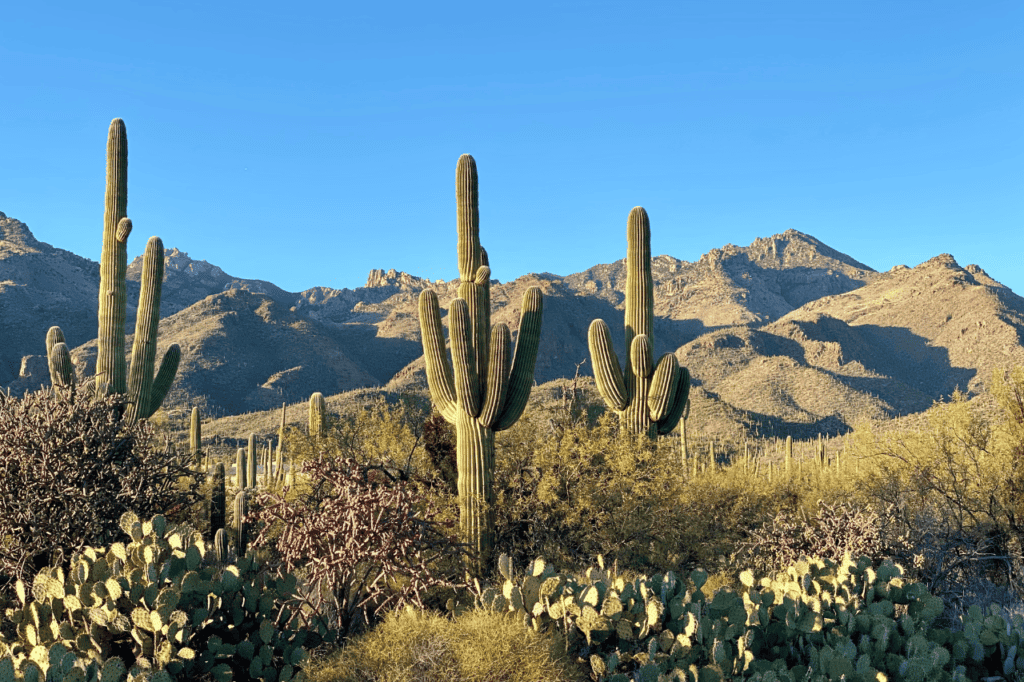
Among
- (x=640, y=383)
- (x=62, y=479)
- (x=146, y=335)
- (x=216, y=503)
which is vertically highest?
(x=146, y=335)

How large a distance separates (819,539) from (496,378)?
6.03 m

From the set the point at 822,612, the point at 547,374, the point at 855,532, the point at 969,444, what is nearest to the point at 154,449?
the point at 822,612

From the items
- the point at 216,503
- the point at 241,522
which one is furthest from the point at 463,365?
the point at 216,503

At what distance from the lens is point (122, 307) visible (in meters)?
15.2

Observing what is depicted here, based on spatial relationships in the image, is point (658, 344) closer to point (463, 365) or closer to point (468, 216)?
point (468, 216)

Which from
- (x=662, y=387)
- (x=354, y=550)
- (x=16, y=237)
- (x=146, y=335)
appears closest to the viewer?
(x=354, y=550)

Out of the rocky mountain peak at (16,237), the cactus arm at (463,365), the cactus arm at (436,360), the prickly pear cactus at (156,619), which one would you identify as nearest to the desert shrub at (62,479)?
the prickly pear cactus at (156,619)

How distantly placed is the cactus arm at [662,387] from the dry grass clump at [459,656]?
8.99 meters

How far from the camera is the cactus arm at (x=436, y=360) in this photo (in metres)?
12.6

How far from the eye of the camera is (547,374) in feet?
352

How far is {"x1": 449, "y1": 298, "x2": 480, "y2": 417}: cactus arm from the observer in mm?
12328

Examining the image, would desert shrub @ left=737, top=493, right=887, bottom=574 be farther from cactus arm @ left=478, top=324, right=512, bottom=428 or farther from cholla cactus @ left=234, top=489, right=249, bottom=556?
cholla cactus @ left=234, top=489, right=249, bottom=556

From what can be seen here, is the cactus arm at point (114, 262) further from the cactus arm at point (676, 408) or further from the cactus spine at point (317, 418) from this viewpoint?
the cactus arm at point (676, 408)

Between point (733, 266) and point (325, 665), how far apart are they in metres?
177
